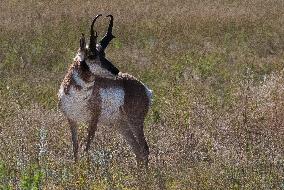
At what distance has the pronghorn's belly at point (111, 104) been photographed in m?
7.96

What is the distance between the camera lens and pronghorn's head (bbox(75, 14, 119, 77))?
7.76m

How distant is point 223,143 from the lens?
884 centimetres

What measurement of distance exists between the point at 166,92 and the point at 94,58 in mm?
4014

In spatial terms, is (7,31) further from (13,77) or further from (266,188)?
(266,188)

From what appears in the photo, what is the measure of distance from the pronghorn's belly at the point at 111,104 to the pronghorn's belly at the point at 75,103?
0.21 m

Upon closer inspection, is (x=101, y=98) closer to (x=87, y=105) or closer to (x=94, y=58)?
(x=87, y=105)

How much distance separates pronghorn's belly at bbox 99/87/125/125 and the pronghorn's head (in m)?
0.22

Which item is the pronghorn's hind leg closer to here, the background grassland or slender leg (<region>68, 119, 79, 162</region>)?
the background grassland

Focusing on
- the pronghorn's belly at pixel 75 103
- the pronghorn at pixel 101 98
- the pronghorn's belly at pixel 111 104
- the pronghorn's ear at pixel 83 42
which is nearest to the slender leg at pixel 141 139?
the pronghorn at pixel 101 98

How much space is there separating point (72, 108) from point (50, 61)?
24.5ft

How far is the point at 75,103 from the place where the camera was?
7.78m

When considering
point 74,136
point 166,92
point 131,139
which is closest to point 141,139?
point 131,139

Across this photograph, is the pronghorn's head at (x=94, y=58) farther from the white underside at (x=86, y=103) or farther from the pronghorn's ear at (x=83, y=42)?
the white underside at (x=86, y=103)

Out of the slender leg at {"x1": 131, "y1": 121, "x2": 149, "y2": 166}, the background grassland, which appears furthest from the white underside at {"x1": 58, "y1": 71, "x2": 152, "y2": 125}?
the background grassland
